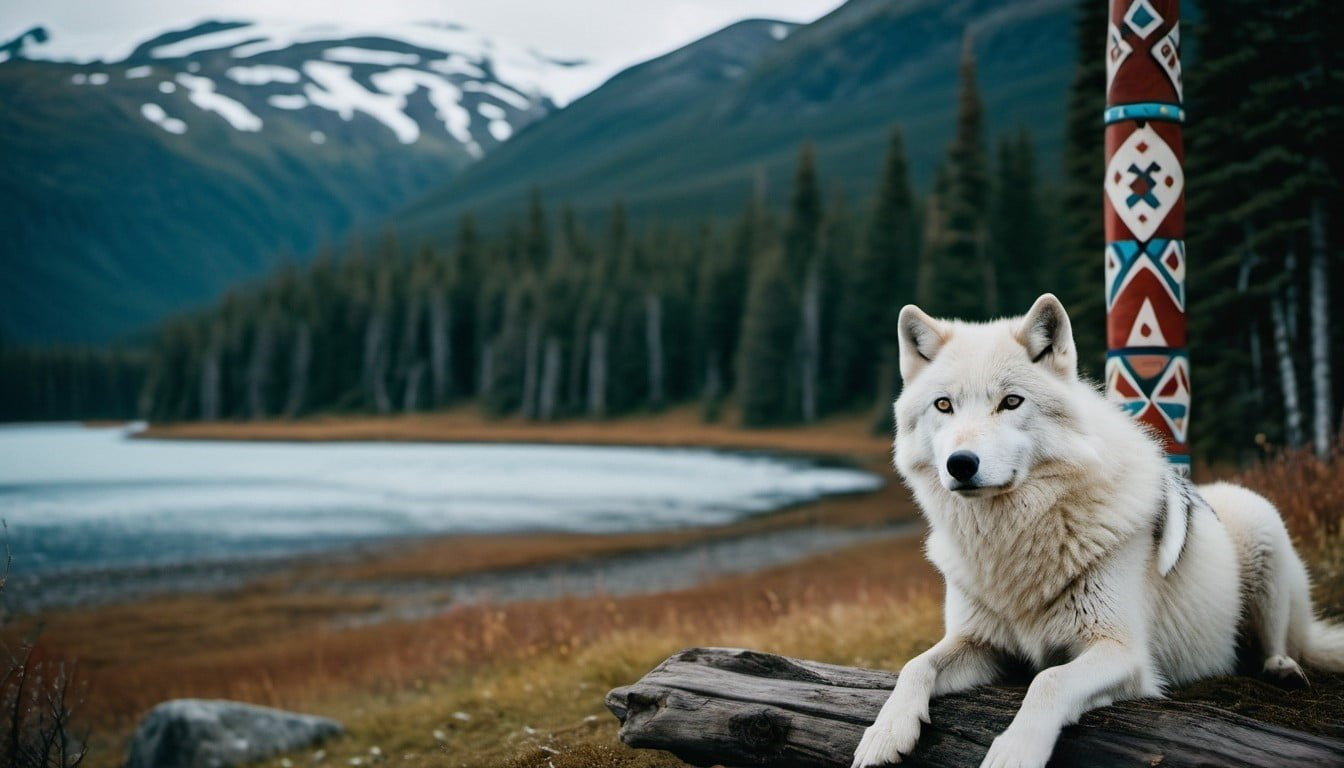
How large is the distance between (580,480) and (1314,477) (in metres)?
29.7

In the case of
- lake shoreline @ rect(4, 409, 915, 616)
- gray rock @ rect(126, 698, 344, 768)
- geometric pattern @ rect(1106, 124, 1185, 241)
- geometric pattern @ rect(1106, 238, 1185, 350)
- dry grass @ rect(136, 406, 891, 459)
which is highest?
geometric pattern @ rect(1106, 124, 1185, 241)

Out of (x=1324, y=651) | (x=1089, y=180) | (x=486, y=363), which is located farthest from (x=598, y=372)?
(x=1324, y=651)

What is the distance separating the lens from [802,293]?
58219mm

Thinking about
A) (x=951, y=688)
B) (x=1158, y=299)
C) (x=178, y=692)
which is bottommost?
(x=178, y=692)

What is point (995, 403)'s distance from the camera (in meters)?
3.63

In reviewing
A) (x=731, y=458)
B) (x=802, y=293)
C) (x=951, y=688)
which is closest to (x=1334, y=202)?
(x=951, y=688)

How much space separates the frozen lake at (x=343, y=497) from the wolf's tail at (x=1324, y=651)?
2002 centimetres

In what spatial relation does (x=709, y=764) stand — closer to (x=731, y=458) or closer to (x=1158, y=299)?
(x=1158, y=299)

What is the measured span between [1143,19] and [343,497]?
29.9m

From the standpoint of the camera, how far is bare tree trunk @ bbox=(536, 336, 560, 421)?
69125 millimetres

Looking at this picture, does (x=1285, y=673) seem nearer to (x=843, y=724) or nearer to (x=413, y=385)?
(x=843, y=724)

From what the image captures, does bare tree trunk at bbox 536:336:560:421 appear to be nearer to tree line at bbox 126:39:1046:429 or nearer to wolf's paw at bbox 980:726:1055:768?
tree line at bbox 126:39:1046:429

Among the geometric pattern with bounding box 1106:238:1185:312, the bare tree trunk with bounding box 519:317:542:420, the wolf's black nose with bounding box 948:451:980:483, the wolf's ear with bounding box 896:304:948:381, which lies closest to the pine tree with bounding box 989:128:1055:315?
the bare tree trunk with bounding box 519:317:542:420

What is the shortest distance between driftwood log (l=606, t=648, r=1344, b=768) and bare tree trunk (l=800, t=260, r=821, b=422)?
5356 centimetres
